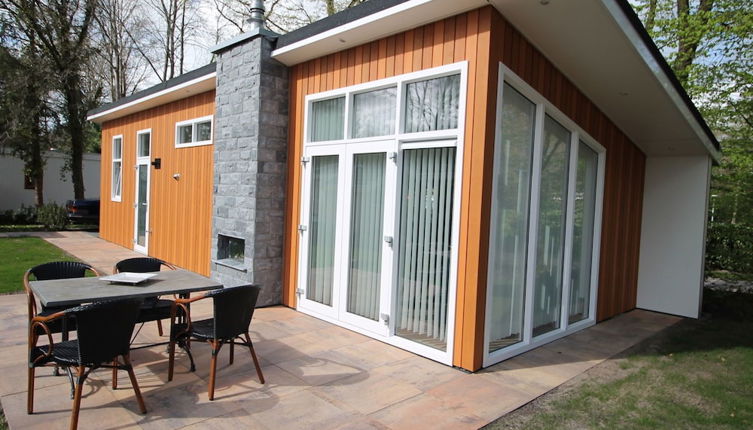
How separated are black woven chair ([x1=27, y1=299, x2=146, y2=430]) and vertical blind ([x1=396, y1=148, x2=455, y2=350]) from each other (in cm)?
229

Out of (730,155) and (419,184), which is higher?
(730,155)

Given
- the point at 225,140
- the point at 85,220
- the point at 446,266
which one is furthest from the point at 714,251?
the point at 85,220

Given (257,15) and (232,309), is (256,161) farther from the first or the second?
(232,309)

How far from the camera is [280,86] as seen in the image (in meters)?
5.75

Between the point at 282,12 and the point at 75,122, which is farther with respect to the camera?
the point at 282,12

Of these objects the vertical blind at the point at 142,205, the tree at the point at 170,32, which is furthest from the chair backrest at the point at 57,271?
the tree at the point at 170,32

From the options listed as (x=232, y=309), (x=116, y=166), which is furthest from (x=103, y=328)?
(x=116, y=166)

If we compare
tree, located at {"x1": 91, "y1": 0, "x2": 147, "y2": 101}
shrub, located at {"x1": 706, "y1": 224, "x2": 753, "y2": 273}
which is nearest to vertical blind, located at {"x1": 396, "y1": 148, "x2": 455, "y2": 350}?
shrub, located at {"x1": 706, "y1": 224, "x2": 753, "y2": 273}

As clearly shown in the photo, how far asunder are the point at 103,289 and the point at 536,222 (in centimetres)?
366

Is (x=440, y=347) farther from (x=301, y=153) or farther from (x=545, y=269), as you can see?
(x=301, y=153)

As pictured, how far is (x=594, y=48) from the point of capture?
4.20 metres

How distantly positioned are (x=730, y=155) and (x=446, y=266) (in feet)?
26.4

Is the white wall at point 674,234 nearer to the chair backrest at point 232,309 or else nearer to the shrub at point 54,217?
the chair backrest at point 232,309

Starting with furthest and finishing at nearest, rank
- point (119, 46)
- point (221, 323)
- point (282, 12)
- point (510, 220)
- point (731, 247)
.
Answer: point (119, 46), point (282, 12), point (731, 247), point (510, 220), point (221, 323)
